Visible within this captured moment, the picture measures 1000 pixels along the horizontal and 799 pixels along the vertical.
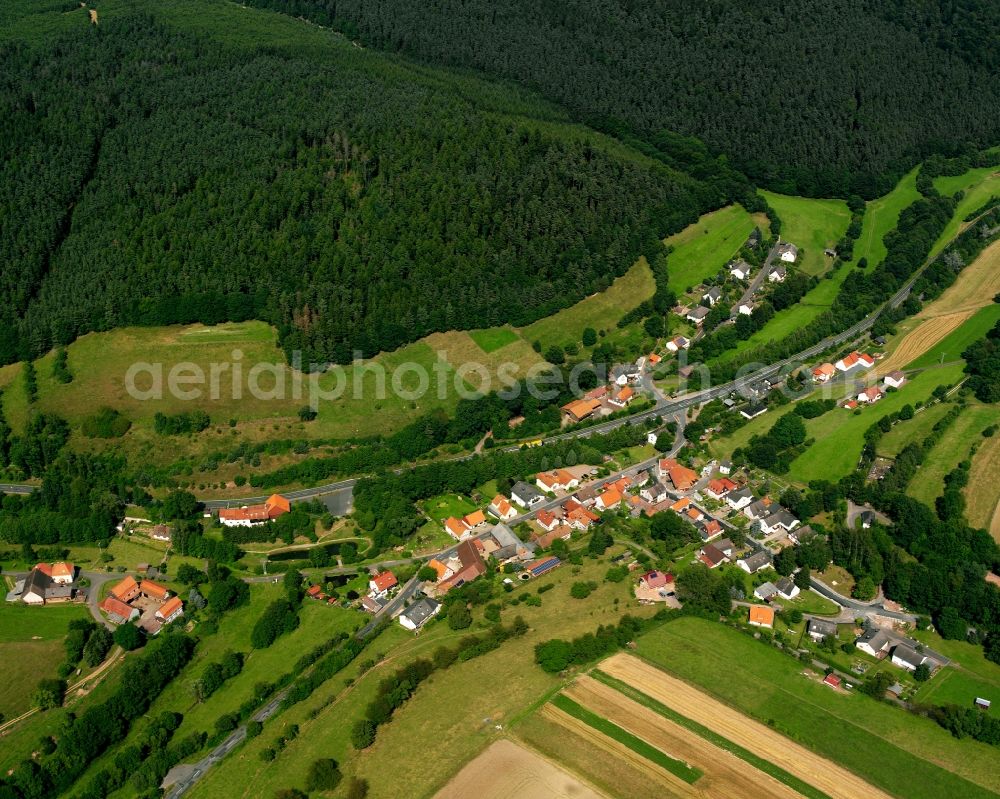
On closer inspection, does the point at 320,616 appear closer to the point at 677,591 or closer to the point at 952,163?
the point at 677,591

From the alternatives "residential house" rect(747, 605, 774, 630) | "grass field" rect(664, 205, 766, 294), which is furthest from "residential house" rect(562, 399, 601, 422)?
"residential house" rect(747, 605, 774, 630)

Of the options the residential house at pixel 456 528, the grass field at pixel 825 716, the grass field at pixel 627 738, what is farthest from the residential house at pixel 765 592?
the residential house at pixel 456 528

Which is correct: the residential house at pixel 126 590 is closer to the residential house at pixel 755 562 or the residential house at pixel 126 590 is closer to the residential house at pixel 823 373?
the residential house at pixel 755 562

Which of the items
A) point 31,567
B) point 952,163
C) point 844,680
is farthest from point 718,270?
point 31,567

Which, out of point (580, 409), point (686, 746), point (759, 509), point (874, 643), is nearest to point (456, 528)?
point (580, 409)

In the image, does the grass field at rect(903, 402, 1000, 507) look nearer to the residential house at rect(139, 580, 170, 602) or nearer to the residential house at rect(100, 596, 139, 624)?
the residential house at rect(139, 580, 170, 602)
